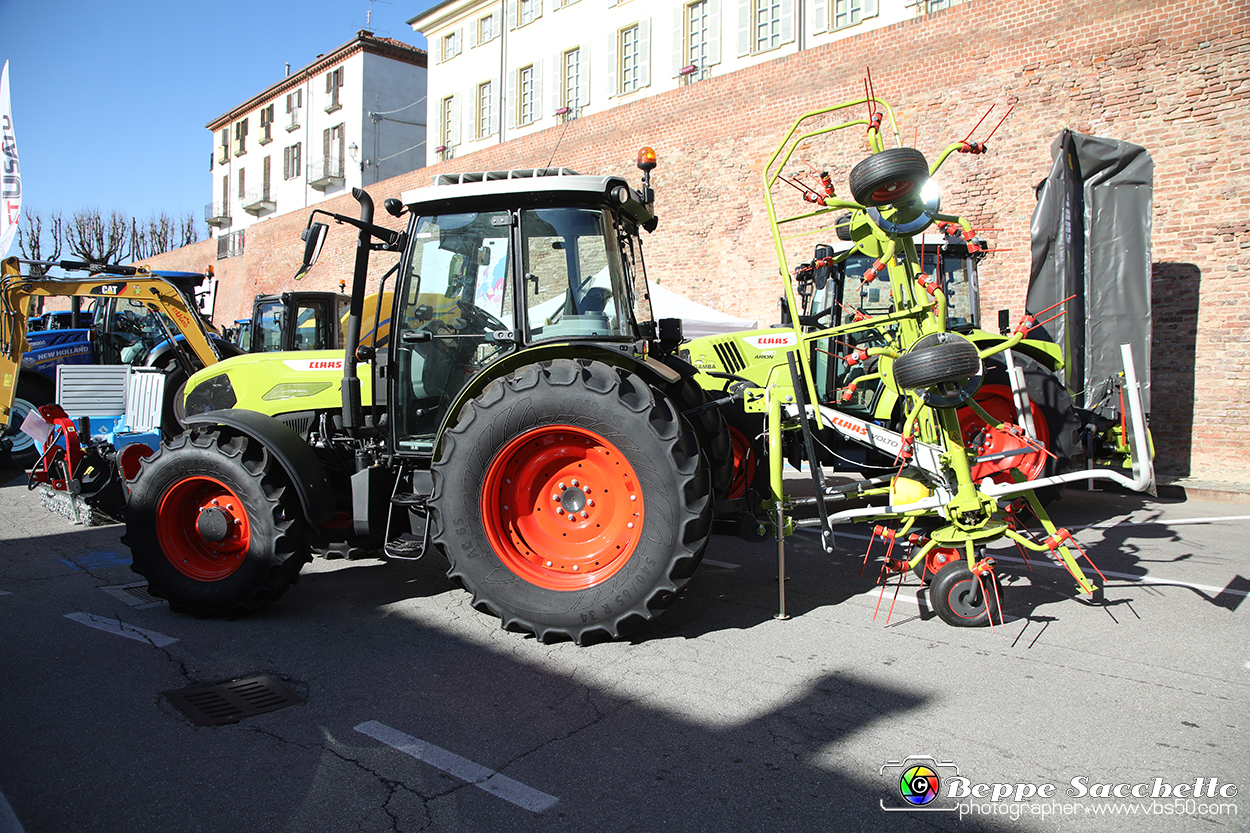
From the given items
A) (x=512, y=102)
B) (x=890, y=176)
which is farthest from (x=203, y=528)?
(x=512, y=102)

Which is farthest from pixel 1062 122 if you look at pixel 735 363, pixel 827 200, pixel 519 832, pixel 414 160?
pixel 414 160

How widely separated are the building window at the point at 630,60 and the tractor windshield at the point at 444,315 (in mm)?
19463

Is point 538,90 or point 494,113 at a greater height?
point 538,90

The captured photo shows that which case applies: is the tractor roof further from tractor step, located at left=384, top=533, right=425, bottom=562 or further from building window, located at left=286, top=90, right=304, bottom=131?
building window, located at left=286, top=90, right=304, bottom=131

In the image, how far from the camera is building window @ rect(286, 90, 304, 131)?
36531mm

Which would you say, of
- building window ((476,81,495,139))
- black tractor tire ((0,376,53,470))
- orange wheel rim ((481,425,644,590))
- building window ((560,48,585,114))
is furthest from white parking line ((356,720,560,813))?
building window ((476,81,495,139))

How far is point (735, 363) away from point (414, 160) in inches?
1265

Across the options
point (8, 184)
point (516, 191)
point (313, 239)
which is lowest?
point (313, 239)

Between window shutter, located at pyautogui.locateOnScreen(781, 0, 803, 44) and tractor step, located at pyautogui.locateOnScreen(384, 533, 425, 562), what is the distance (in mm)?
17498

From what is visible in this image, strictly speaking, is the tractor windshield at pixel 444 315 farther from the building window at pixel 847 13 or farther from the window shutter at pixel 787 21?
the window shutter at pixel 787 21

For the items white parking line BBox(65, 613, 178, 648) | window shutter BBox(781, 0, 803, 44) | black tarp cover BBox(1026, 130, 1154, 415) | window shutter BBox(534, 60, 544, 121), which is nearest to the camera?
white parking line BBox(65, 613, 178, 648)

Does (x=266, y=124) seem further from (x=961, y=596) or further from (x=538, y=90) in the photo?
(x=961, y=596)

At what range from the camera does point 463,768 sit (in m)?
2.58

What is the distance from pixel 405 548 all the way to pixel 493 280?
4.89 feet
